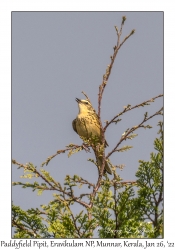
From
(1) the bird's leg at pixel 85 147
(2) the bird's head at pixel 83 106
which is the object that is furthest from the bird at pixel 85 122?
(1) the bird's leg at pixel 85 147

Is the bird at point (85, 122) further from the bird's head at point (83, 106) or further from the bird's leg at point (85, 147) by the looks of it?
the bird's leg at point (85, 147)

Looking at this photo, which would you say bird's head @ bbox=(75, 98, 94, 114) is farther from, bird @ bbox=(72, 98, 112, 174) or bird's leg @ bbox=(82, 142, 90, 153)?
bird's leg @ bbox=(82, 142, 90, 153)

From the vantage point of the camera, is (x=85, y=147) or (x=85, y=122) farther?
(x=85, y=122)

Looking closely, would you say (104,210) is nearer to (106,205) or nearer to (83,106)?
(106,205)

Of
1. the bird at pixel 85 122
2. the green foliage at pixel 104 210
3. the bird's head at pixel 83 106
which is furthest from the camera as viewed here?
the bird's head at pixel 83 106

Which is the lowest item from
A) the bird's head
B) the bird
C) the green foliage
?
the green foliage

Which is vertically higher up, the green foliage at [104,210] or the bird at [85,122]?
the bird at [85,122]

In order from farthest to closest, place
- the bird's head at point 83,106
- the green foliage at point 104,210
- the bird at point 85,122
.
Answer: the bird's head at point 83,106 < the bird at point 85,122 < the green foliage at point 104,210

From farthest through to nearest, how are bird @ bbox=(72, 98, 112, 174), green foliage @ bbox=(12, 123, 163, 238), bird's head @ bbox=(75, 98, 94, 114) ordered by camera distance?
bird's head @ bbox=(75, 98, 94, 114), bird @ bbox=(72, 98, 112, 174), green foliage @ bbox=(12, 123, 163, 238)

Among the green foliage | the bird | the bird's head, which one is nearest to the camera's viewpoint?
the green foliage

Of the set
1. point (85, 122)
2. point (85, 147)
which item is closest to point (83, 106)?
point (85, 122)

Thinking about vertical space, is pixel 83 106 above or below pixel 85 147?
above

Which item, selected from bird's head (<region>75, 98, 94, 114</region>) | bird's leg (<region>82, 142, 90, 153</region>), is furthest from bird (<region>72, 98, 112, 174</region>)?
bird's leg (<region>82, 142, 90, 153</region>)

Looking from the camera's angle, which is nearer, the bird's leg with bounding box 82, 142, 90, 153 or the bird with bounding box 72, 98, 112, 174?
the bird's leg with bounding box 82, 142, 90, 153
